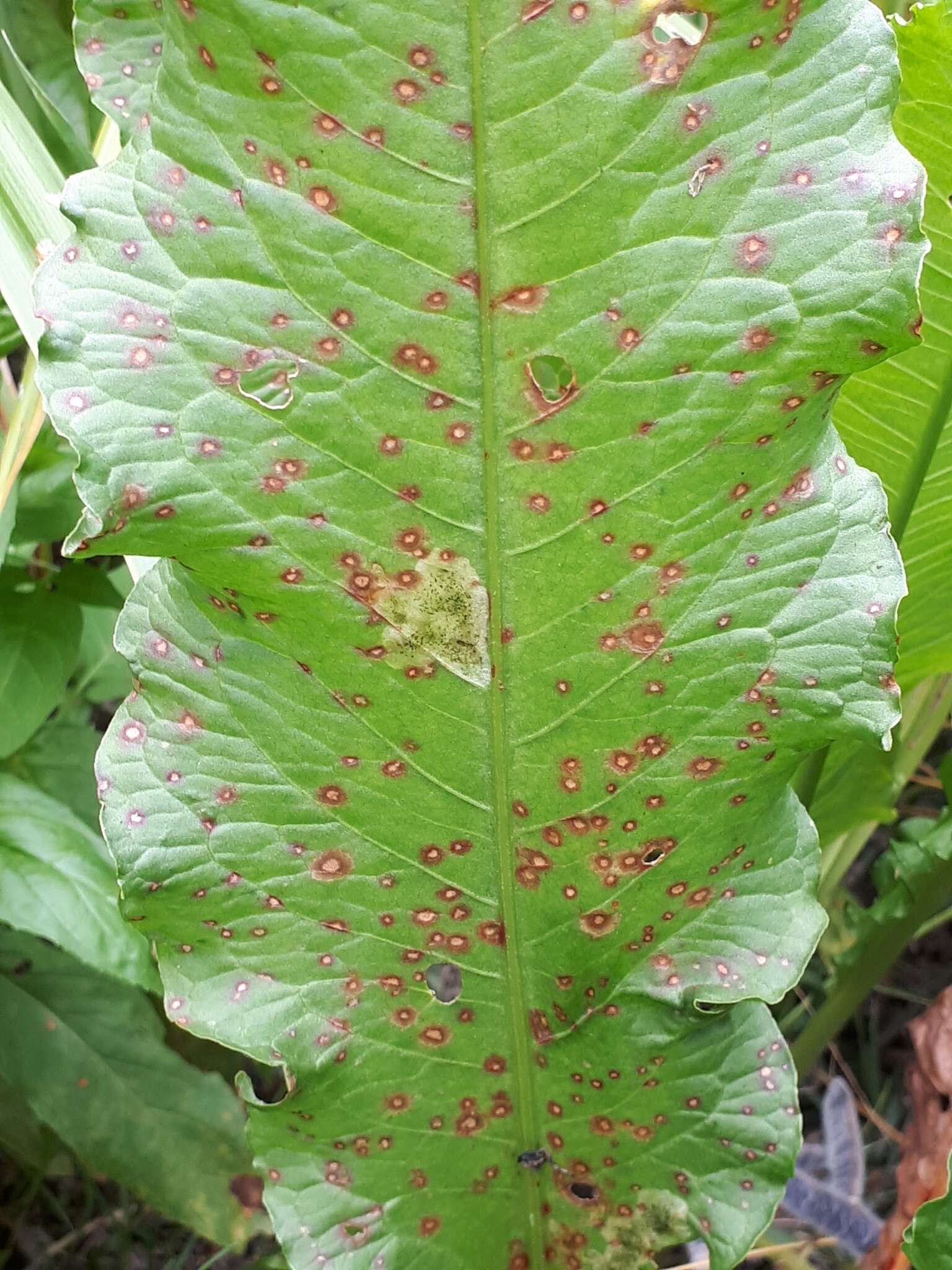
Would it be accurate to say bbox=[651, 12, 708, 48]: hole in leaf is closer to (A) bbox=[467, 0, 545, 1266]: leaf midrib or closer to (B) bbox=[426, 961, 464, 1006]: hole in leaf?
(A) bbox=[467, 0, 545, 1266]: leaf midrib

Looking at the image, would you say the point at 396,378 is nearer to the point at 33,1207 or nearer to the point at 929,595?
the point at 929,595

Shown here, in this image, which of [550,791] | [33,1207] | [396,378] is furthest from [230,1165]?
[396,378]

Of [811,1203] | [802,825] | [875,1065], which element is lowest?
[875,1065]

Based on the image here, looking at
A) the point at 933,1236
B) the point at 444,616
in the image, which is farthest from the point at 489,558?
the point at 933,1236

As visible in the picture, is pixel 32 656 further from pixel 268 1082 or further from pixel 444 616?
pixel 268 1082

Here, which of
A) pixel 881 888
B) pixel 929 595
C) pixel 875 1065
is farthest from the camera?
pixel 875 1065

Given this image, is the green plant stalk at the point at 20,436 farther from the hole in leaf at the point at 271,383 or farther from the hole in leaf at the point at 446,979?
the hole in leaf at the point at 446,979

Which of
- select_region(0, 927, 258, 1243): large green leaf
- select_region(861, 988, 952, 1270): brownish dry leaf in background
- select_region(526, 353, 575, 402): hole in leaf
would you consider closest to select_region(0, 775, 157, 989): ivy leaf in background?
select_region(0, 927, 258, 1243): large green leaf
